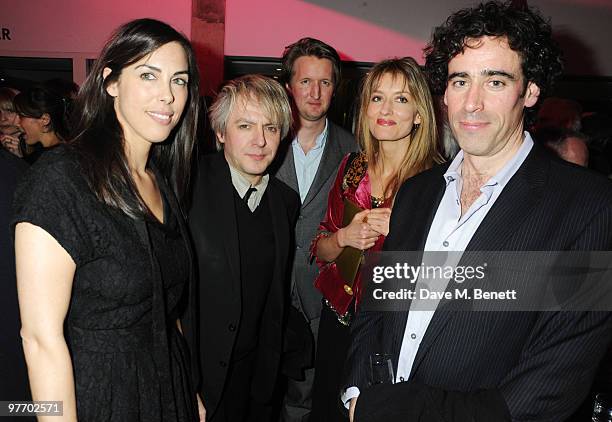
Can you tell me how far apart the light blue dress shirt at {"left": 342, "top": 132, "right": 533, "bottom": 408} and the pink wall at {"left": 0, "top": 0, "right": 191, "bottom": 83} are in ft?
15.3

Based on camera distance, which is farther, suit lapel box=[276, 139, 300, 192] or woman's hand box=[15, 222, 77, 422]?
suit lapel box=[276, 139, 300, 192]

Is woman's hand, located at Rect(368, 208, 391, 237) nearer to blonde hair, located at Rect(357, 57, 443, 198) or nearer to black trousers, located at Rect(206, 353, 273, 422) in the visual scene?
blonde hair, located at Rect(357, 57, 443, 198)

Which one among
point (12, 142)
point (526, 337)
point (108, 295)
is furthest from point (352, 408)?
point (12, 142)

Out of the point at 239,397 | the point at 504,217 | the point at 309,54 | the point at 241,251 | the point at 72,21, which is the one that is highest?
the point at 72,21

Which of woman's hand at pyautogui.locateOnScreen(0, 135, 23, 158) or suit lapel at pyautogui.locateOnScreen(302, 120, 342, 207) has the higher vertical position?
woman's hand at pyautogui.locateOnScreen(0, 135, 23, 158)

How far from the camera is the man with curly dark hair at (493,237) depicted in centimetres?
142

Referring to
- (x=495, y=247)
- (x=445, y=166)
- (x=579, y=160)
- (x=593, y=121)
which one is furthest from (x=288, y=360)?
(x=593, y=121)

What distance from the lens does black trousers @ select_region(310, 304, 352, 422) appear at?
109 inches

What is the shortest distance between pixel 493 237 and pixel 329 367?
1.59 meters

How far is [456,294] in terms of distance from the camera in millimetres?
1541

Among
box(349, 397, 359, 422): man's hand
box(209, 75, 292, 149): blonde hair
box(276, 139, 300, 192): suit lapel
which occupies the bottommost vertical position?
box(349, 397, 359, 422): man's hand

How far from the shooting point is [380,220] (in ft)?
8.25

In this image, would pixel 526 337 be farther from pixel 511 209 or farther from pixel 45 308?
pixel 45 308

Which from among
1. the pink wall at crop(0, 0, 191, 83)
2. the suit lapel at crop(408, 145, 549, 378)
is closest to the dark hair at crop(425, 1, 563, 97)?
the suit lapel at crop(408, 145, 549, 378)
